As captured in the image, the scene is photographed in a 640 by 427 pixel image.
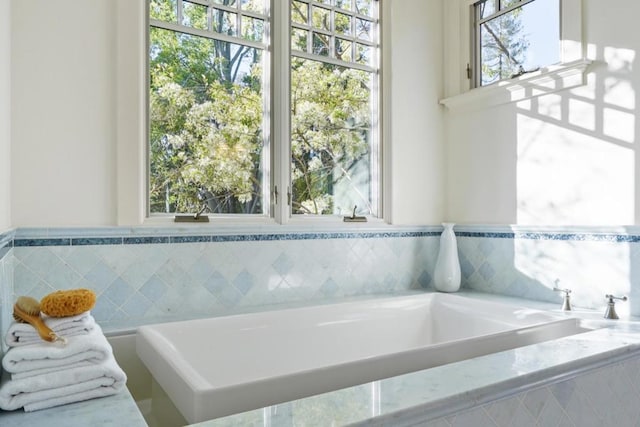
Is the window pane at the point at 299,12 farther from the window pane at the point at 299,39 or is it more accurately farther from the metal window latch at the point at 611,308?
the metal window latch at the point at 611,308

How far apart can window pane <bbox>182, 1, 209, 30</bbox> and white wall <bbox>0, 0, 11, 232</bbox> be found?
2.46 feet

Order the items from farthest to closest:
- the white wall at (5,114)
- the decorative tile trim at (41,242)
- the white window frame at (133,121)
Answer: the white window frame at (133,121), the decorative tile trim at (41,242), the white wall at (5,114)

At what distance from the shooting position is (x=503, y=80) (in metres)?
2.70

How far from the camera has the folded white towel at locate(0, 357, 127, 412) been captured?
1.02 m

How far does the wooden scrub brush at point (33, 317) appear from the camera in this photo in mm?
1140

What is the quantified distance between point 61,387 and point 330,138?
1.98m

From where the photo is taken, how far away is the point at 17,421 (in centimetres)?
98

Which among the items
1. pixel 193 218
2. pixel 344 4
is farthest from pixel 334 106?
pixel 193 218

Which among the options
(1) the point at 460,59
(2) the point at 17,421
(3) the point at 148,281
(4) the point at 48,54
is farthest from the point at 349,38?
(2) the point at 17,421

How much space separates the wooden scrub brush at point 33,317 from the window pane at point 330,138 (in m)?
1.50

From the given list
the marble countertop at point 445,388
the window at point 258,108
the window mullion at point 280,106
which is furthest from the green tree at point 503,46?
the marble countertop at point 445,388

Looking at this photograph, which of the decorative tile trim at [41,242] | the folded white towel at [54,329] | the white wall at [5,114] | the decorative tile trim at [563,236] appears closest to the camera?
the folded white towel at [54,329]

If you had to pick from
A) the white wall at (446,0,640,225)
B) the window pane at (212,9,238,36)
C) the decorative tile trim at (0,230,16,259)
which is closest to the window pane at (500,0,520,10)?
the white wall at (446,0,640,225)

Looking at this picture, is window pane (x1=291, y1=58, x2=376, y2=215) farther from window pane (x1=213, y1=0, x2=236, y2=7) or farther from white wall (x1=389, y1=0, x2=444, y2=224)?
window pane (x1=213, y1=0, x2=236, y2=7)
